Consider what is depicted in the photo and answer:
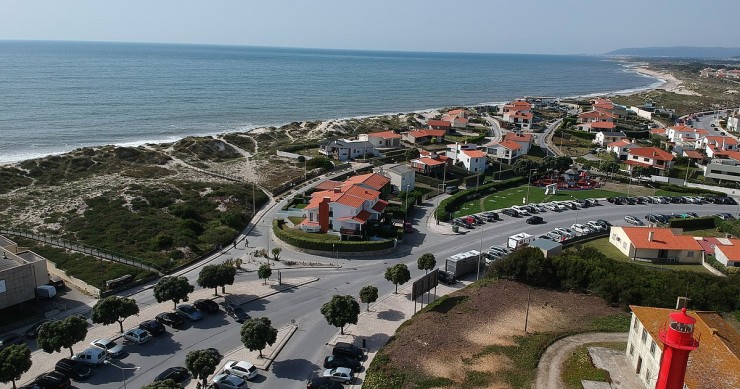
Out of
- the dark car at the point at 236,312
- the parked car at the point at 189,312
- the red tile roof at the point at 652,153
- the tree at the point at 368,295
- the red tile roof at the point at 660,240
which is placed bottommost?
the dark car at the point at 236,312

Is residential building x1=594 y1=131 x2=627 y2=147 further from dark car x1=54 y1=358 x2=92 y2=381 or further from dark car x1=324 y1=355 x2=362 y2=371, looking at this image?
dark car x1=54 y1=358 x2=92 y2=381

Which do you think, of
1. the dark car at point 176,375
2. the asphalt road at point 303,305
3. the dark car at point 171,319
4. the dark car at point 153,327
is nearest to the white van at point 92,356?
the asphalt road at point 303,305

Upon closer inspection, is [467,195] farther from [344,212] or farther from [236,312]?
[236,312]

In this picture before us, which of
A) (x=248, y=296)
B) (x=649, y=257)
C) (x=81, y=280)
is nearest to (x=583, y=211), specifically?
(x=649, y=257)

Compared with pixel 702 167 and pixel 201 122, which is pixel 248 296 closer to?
pixel 702 167

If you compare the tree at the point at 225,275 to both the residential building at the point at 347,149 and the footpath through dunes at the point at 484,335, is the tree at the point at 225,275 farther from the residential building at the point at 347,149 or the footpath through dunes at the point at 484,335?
the residential building at the point at 347,149

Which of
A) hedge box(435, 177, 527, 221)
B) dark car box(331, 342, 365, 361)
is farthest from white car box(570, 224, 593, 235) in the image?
dark car box(331, 342, 365, 361)

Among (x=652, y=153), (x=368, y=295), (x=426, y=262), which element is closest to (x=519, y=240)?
(x=426, y=262)
